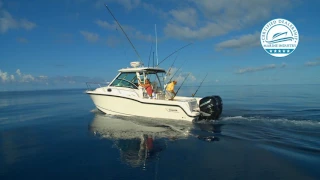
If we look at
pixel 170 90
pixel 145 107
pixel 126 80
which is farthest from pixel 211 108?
pixel 126 80

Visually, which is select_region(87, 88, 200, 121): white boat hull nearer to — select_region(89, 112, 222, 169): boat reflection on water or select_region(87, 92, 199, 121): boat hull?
select_region(87, 92, 199, 121): boat hull

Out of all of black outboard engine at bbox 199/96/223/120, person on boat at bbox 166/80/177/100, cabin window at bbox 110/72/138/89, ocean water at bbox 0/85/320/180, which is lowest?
ocean water at bbox 0/85/320/180

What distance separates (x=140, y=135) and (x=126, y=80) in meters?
5.52

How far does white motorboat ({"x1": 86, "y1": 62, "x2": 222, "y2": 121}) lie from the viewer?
12039 millimetres

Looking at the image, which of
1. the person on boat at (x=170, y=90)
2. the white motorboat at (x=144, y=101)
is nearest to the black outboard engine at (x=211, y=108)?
the white motorboat at (x=144, y=101)

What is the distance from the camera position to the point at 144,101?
41.7ft

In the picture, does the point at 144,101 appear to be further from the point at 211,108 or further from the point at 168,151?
the point at 168,151

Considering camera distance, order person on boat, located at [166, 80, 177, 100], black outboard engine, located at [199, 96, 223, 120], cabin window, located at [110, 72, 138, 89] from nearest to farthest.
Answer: black outboard engine, located at [199, 96, 223, 120]
person on boat, located at [166, 80, 177, 100]
cabin window, located at [110, 72, 138, 89]

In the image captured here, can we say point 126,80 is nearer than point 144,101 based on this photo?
No

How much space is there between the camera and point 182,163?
631 centimetres

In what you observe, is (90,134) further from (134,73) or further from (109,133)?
(134,73)

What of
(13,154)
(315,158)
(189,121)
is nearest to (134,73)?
(189,121)

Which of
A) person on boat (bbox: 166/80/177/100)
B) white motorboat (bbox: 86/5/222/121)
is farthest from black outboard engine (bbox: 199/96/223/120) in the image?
person on boat (bbox: 166/80/177/100)

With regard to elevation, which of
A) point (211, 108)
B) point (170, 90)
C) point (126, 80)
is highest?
point (126, 80)
